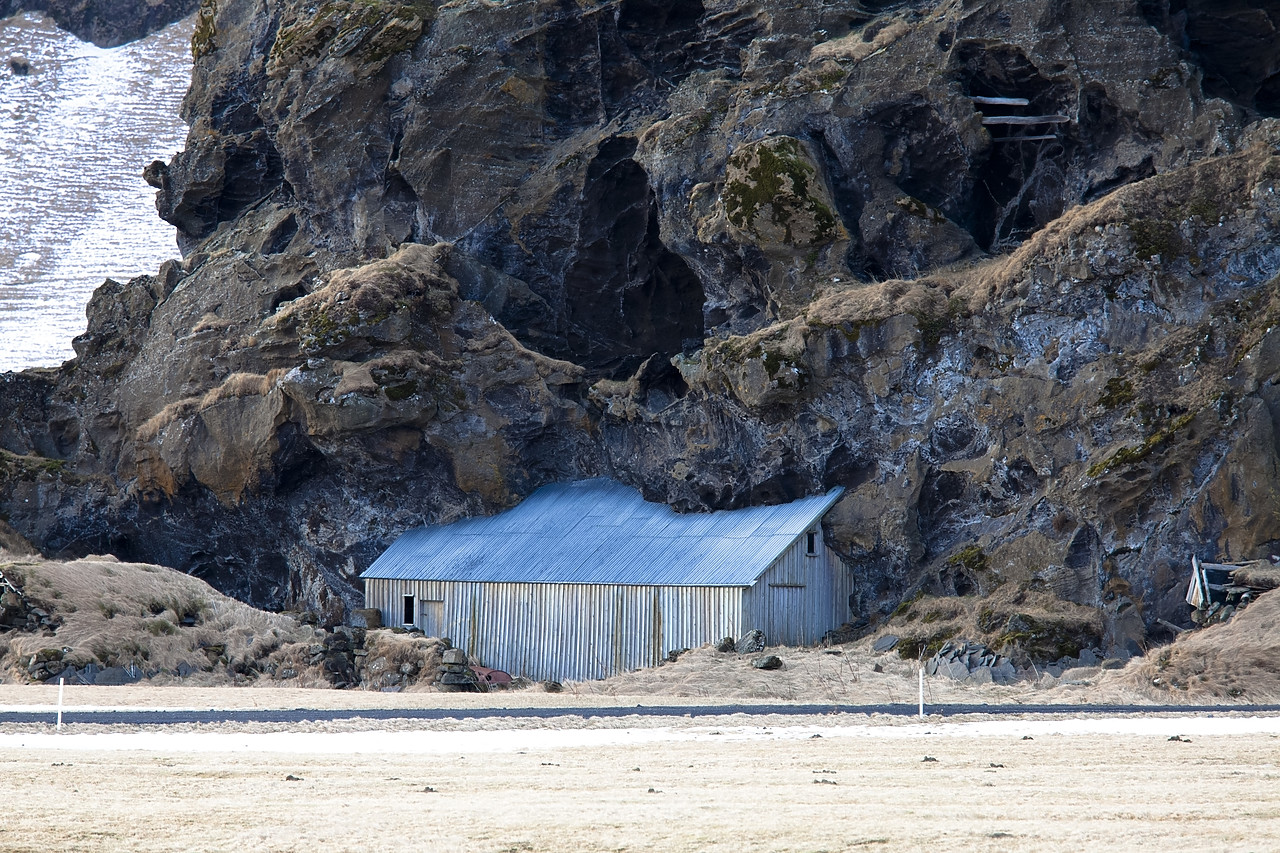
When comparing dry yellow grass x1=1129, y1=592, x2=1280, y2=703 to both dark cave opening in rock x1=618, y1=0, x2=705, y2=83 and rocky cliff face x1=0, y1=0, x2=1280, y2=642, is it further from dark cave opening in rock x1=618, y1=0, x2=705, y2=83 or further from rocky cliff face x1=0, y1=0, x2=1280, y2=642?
dark cave opening in rock x1=618, y1=0, x2=705, y2=83

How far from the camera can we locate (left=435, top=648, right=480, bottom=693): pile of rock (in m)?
32.3

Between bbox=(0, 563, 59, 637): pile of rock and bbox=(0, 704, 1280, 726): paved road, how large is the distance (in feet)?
40.4

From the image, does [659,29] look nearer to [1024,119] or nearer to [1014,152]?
[1014,152]

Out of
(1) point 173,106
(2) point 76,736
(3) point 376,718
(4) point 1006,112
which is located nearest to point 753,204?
(4) point 1006,112

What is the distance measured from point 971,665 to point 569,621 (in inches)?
461

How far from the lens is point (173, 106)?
4067 inches

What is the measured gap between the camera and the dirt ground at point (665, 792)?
10.9 meters

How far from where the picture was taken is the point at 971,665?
98.8 ft

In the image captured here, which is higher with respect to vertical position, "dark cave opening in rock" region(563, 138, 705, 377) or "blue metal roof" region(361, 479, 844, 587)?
"dark cave opening in rock" region(563, 138, 705, 377)

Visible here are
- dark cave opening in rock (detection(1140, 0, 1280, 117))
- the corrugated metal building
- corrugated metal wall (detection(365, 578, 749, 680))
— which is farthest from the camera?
dark cave opening in rock (detection(1140, 0, 1280, 117))

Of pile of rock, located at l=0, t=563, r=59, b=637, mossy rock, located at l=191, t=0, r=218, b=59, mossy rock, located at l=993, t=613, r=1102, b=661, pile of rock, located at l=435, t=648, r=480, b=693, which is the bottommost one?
pile of rock, located at l=435, t=648, r=480, b=693

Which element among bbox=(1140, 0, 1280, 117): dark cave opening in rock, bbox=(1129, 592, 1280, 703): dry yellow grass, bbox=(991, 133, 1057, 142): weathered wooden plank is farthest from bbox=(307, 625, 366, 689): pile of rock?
bbox=(1140, 0, 1280, 117): dark cave opening in rock

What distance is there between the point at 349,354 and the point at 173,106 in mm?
69297

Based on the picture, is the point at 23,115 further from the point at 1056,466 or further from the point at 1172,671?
the point at 1172,671
